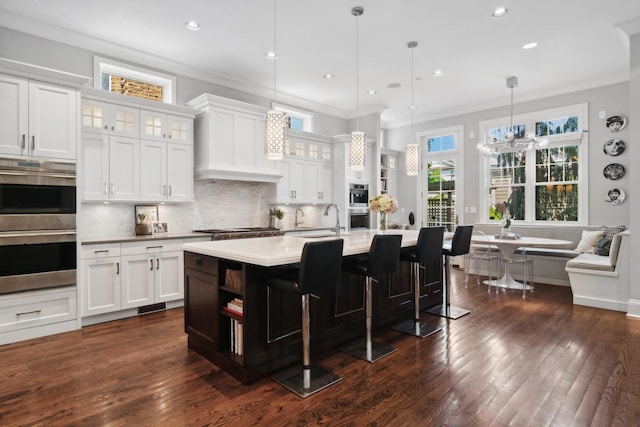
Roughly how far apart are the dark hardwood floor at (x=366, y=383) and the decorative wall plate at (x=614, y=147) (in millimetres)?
3101

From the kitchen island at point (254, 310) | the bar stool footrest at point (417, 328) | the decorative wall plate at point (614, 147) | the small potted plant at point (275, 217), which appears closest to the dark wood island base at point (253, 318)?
the kitchen island at point (254, 310)

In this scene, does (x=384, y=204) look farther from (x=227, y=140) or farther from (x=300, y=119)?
(x=300, y=119)

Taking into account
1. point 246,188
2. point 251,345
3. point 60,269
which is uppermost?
point 246,188

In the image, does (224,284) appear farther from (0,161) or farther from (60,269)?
(0,161)

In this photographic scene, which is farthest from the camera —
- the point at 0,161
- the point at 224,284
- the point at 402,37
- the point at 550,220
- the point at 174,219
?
the point at 550,220

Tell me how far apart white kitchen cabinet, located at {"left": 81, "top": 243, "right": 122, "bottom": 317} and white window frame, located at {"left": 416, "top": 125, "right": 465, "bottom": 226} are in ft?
19.7

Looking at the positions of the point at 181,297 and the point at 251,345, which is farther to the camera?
the point at 181,297

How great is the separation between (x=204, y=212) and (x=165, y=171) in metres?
0.91

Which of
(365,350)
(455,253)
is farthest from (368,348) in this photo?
(455,253)

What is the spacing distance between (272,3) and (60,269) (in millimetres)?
3390

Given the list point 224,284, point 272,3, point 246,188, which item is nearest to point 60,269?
point 224,284

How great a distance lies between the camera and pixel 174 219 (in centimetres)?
495

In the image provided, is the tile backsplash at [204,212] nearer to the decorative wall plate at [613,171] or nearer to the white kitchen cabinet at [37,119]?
the white kitchen cabinet at [37,119]

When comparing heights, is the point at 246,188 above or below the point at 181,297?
above
